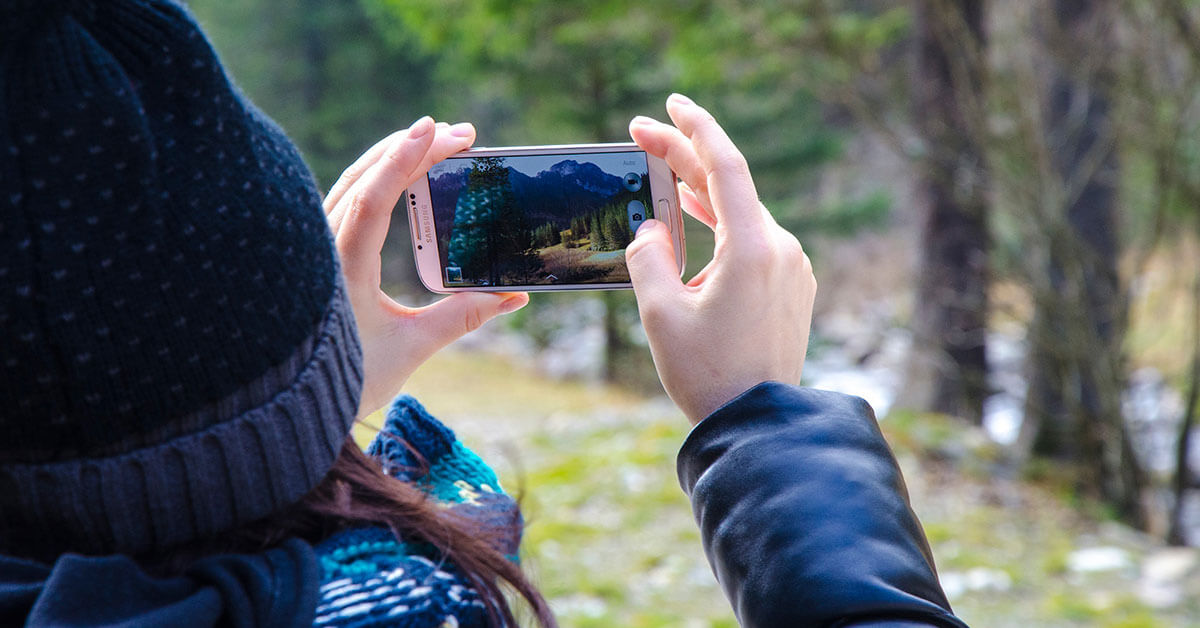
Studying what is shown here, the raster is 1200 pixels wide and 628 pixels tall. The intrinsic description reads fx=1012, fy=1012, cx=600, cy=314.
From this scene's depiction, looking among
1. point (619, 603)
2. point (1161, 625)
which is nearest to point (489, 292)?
point (619, 603)

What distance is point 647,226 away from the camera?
1.35 m

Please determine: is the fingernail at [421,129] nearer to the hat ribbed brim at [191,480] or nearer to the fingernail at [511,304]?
the fingernail at [511,304]

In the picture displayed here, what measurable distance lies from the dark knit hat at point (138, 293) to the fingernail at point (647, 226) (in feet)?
1.87

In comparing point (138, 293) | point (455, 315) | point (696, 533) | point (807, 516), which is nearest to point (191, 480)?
point (138, 293)

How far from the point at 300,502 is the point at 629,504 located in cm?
391

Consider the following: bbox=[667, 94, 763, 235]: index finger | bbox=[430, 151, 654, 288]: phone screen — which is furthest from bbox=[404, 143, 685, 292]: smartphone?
bbox=[667, 94, 763, 235]: index finger

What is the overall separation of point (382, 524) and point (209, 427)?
0.65 feet

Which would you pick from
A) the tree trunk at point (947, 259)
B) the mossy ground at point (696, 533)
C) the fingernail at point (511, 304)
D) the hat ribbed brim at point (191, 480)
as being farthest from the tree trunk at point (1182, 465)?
the hat ribbed brim at point (191, 480)

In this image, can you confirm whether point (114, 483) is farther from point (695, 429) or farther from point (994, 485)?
point (994, 485)

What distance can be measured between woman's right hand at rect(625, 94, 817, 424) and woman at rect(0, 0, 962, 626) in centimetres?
9

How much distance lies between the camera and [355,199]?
124cm

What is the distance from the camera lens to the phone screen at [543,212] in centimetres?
144

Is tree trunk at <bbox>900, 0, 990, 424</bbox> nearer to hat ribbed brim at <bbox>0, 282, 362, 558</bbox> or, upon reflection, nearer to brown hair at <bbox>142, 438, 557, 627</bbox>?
brown hair at <bbox>142, 438, 557, 627</bbox>

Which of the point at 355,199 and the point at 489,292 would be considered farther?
the point at 489,292
